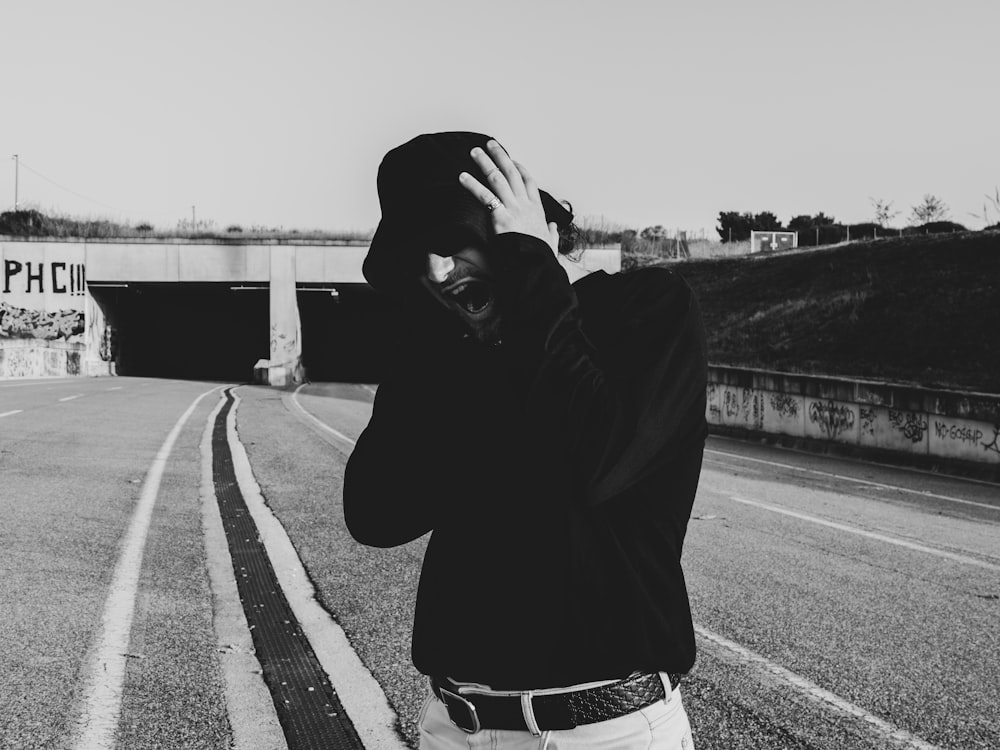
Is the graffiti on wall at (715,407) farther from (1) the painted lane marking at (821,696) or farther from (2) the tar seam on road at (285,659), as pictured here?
(1) the painted lane marking at (821,696)

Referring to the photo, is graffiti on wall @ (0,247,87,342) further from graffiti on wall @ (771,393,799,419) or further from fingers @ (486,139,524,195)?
fingers @ (486,139,524,195)

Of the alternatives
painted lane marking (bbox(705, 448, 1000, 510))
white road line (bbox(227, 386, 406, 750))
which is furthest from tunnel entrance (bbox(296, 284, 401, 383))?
white road line (bbox(227, 386, 406, 750))

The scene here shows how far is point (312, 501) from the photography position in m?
9.55

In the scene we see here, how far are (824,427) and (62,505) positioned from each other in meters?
14.7

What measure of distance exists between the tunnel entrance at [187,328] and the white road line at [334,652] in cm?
3991

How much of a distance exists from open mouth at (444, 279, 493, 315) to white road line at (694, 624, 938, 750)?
339cm

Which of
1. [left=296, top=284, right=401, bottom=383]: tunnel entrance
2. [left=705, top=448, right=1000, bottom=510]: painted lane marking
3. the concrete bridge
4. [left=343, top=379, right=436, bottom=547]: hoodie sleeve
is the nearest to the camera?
[left=343, top=379, right=436, bottom=547]: hoodie sleeve

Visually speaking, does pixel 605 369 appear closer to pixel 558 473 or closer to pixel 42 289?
pixel 558 473

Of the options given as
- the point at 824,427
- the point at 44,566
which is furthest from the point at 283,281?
the point at 44,566

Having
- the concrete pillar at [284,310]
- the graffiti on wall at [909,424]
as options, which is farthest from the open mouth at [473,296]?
the concrete pillar at [284,310]

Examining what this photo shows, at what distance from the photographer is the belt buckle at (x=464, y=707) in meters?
1.75

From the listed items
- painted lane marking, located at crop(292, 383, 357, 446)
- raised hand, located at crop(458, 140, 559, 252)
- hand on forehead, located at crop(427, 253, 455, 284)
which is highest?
raised hand, located at crop(458, 140, 559, 252)

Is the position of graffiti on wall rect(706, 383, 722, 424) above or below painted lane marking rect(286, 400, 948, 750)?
above

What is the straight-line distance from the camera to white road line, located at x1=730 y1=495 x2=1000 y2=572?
8180mm
